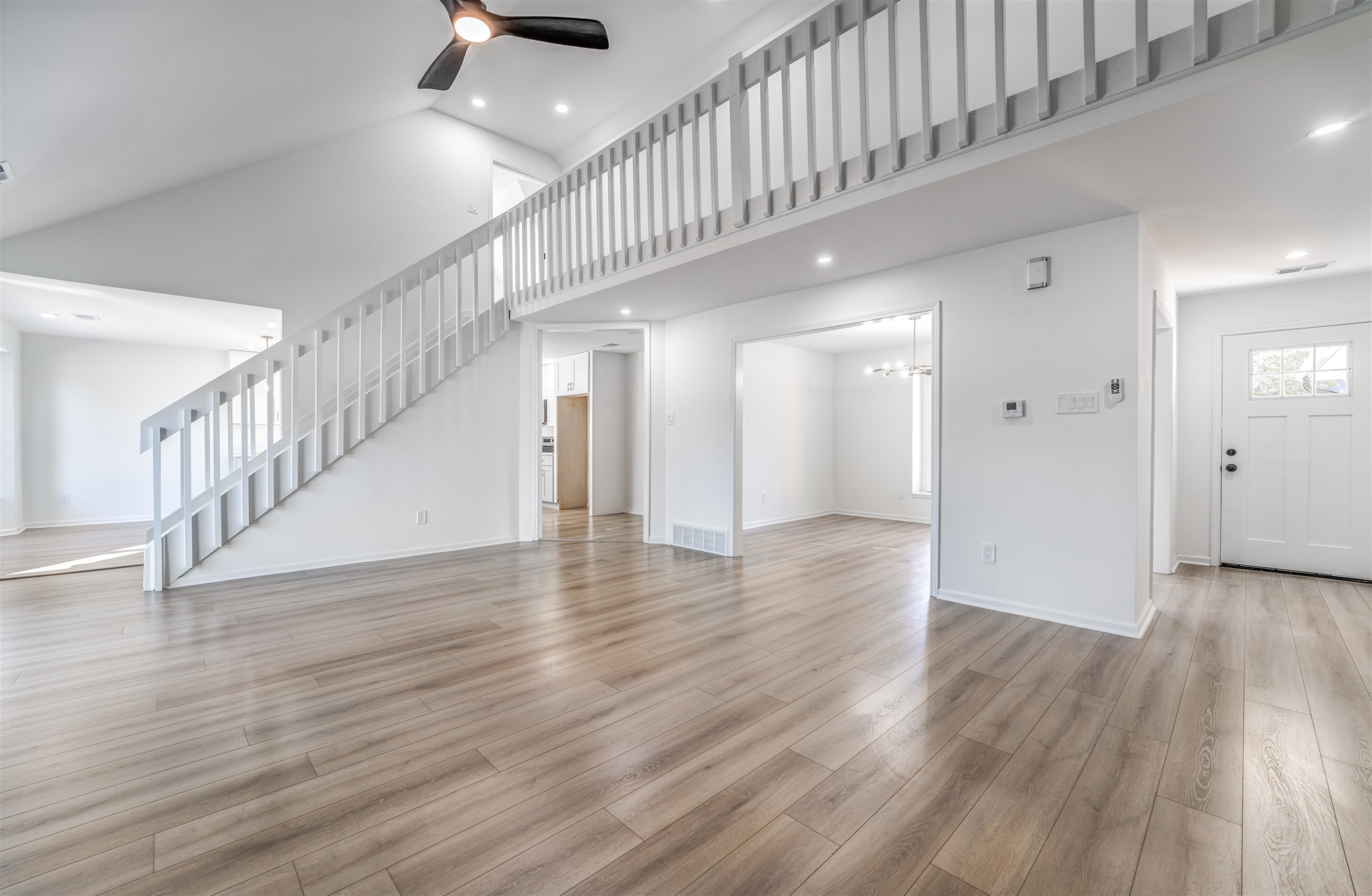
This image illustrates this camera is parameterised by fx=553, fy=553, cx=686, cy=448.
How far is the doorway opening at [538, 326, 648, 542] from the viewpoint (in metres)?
8.34

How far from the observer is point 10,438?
6.68 m

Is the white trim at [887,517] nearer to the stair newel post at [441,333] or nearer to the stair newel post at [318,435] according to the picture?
the stair newel post at [441,333]

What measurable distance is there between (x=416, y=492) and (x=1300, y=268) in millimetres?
7733

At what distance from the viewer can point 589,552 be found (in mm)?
5742

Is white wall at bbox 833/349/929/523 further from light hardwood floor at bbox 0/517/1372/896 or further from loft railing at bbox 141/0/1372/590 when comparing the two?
light hardwood floor at bbox 0/517/1372/896

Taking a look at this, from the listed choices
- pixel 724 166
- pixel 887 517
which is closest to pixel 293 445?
pixel 724 166

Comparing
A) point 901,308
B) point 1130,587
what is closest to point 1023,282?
point 901,308

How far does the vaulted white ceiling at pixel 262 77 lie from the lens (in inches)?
126

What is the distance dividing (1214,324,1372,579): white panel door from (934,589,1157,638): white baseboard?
2176 mm

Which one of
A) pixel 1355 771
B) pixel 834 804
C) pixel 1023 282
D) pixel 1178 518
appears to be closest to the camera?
pixel 834 804

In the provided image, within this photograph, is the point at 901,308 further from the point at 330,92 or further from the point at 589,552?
the point at 330,92

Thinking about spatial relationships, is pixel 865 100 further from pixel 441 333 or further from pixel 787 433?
pixel 787 433

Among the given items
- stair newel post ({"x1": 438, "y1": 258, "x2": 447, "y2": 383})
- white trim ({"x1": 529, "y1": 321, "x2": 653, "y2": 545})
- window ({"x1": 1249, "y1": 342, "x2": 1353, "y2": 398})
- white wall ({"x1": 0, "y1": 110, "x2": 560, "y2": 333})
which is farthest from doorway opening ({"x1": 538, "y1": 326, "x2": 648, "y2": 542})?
window ({"x1": 1249, "y1": 342, "x2": 1353, "y2": 398})

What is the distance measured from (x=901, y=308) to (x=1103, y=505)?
1852mm
